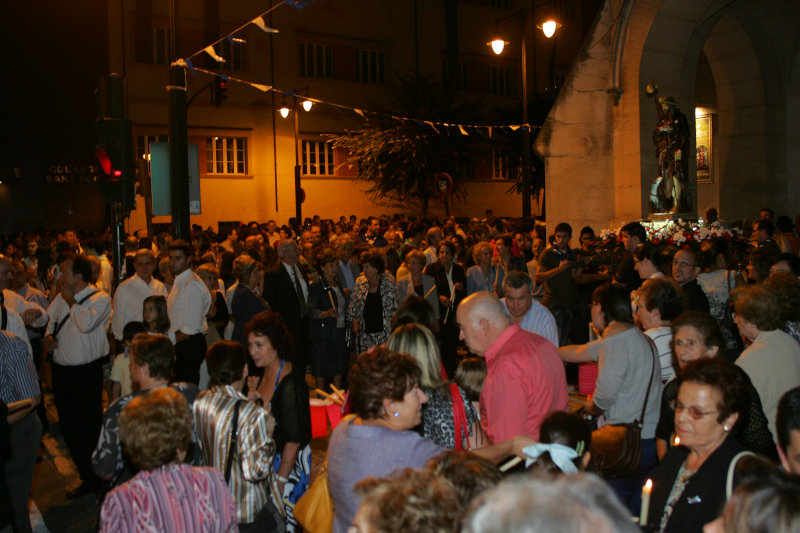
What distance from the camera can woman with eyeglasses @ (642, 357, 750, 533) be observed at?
3.03 metres

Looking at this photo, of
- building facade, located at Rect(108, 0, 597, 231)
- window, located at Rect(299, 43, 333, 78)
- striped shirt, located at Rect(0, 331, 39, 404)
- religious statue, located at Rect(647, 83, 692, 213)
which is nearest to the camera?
striped shirt, located at Rect(0, 331, 39, 404)

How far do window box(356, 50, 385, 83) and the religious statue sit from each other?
66.6ft

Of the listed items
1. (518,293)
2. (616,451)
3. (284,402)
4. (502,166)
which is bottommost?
(616,451)

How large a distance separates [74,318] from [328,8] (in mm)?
27625

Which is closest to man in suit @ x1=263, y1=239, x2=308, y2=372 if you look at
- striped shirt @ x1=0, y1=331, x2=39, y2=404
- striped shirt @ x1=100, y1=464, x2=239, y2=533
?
striped shirt @ x1=0, y1=331, x2=39, y2=404

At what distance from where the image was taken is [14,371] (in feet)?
17.7

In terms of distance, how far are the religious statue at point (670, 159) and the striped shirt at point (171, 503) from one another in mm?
12874

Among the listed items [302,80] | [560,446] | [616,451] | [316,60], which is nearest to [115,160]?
[616,451]

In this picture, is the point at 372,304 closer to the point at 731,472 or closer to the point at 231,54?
the point at 731,472

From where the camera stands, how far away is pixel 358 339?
921 centimetres

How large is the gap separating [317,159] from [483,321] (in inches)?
1135

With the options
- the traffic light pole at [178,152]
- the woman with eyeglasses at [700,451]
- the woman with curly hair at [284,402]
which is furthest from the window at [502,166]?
the woman with eyeglasses at [700,451]

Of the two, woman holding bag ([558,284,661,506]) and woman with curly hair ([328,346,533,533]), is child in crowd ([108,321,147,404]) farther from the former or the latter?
woman holding bag ([558,284,661,506])

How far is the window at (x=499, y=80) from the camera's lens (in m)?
37.5
